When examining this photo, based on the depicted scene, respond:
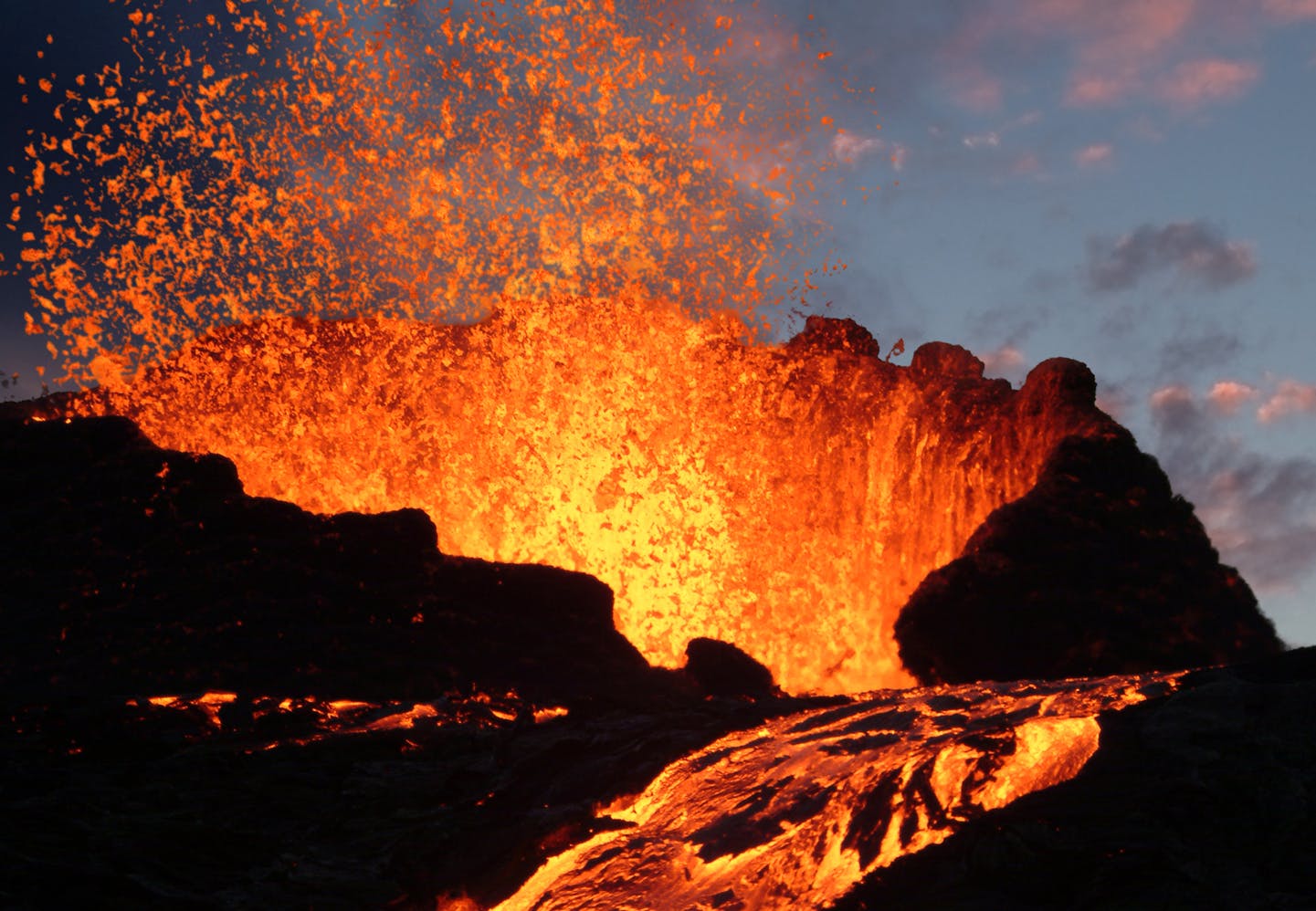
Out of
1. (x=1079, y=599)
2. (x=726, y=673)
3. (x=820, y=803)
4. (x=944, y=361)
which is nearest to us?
(x=820, y=803)

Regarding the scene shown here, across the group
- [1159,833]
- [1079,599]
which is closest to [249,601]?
[1159,833]

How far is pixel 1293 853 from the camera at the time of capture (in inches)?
199

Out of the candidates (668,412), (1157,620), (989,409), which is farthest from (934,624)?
(668,412)

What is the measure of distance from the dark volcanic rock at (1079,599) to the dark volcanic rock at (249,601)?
3.42m

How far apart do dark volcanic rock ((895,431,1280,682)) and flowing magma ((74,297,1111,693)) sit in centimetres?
266

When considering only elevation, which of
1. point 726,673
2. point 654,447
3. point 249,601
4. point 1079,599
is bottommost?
point 726,673

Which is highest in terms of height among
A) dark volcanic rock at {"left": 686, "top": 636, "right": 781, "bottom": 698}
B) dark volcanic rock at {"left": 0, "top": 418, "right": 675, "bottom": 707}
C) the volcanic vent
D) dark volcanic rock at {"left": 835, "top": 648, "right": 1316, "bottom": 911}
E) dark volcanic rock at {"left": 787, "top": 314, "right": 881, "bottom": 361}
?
dark volcanic rock at {"left": 787, "top": 314, "right": 881, "bottom": 361}

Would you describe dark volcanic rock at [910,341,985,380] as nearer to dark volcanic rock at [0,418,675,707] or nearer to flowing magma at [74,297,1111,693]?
flowing magma at [74,297,1111,693]

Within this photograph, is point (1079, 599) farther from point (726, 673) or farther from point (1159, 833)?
point (1159, 833)

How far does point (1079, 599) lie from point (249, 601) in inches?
364

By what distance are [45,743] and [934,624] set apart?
8878 millimetres

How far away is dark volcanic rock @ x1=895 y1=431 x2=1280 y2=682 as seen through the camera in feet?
38.7

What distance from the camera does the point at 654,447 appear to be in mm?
18375

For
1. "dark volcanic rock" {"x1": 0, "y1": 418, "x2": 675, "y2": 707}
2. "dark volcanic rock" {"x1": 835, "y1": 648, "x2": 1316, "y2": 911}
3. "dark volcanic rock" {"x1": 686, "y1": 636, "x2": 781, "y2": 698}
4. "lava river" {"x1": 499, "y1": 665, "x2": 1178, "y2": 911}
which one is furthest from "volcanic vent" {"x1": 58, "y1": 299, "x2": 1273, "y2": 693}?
"dark volcanic rock" {"x1": 835, "y1": 648, "x2": 1316, "y2": 911}
